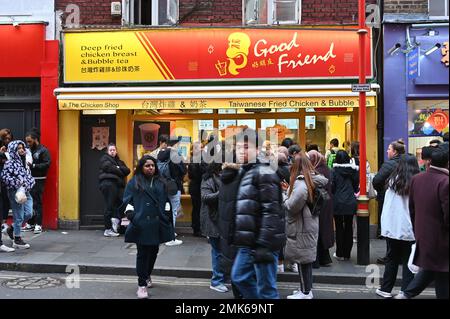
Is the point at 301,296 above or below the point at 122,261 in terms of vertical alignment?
below

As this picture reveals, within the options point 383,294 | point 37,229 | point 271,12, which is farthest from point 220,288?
point 271,12

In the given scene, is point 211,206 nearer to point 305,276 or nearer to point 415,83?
point 305,276

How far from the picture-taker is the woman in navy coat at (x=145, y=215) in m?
6.21

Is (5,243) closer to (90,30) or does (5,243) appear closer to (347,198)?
(90,30)

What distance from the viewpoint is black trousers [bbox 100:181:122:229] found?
32.9 feet

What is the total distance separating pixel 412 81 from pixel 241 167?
618 cm

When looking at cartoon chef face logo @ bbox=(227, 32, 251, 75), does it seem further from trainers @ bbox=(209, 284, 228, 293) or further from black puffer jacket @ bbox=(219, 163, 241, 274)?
black puffer jacket @ bbox=(219, 163, 241, 274)

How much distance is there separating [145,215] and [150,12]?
6.04 metres

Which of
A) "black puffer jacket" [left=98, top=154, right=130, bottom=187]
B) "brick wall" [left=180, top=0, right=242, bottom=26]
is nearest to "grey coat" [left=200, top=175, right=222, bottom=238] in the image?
"black puffer jacket" [left=98, top=154, right=130, bottom=187]

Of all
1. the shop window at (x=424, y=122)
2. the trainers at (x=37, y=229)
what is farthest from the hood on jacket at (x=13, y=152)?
the shop window at (x=424, y=122)

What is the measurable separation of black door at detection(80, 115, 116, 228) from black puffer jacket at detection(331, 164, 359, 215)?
15.8ft

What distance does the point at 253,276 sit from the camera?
17.1 ft

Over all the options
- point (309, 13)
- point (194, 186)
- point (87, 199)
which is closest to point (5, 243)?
point (87, 199)

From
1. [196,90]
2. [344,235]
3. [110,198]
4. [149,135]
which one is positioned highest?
[196,90]
